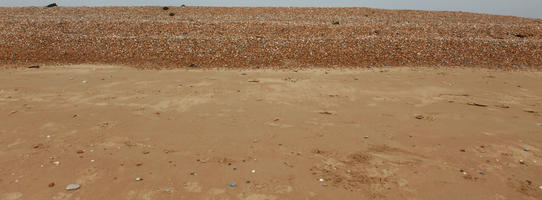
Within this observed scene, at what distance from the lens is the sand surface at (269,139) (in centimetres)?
389

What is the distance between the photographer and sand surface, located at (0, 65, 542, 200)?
3.89 m

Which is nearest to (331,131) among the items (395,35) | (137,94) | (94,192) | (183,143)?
(183,143)

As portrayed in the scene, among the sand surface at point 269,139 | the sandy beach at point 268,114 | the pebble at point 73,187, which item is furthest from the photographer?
the sandy beach at point 268,114

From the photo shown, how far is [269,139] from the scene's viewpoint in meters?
5.30

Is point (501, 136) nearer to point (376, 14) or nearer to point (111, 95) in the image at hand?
point (111, 95)

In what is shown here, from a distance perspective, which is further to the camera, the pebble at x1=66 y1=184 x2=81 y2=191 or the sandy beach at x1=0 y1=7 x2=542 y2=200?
the sandy beach at x1=0 y1=7 x2=542 y2=200

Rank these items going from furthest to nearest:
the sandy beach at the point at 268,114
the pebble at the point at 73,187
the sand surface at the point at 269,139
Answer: the sandy beach at the point at 268,114 < the sand surface at the point at 269,139 < the pebble at the point at 73,187

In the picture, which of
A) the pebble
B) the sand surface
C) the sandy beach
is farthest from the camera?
the sandy beach

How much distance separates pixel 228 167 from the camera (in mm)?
4352

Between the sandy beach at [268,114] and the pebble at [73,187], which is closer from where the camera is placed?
the pebble at [73,187]

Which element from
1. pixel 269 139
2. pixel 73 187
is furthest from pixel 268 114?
pixel 73 187

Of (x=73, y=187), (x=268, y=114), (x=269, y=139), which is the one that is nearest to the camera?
(x=73, y=187)

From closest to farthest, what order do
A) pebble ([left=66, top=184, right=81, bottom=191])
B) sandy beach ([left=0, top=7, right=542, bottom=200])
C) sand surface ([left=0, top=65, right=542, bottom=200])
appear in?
1. pebble ([left=66, top=184, right=81, bottom=191])
2. sand surface ([left=0, top=65, right=542, bottom=200])
3. sandy beach ([left=0, top=7, right=542, bottom=200])

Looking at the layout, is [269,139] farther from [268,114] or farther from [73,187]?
[73,187]
